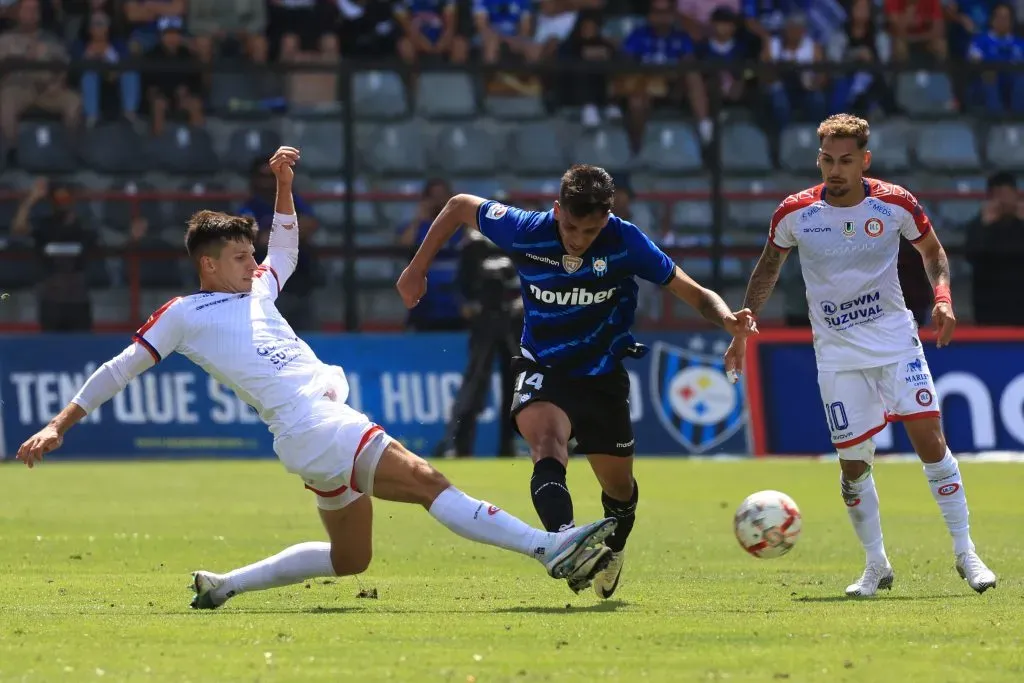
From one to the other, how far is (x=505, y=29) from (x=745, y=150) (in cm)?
405

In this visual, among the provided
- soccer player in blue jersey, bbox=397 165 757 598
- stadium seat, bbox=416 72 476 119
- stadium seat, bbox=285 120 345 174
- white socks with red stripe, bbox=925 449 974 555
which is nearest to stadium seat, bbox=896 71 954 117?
stadium seat, bbox=416 72 476 119

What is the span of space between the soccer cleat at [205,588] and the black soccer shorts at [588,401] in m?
1.66

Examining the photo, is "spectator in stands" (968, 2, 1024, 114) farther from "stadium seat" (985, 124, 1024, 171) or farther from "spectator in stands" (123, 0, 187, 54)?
"spectator in stands" (123, 0, 187, 54)

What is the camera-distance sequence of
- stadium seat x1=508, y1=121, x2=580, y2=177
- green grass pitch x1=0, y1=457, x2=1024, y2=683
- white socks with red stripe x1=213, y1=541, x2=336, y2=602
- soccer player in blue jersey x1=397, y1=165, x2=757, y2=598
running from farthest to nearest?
stadium seat x1=508, y1=121, x2=580, y2=177 → soccer player in blue jersey x1=397, y1=165, x2=757, y2=598 → white socks with red stripe x1=213, y1=541, x2=336, y2=602 → green grass pitch x1=0, y1=457, x2=1024, y2=683

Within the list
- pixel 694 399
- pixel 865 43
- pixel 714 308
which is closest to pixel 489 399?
pixel 694 399

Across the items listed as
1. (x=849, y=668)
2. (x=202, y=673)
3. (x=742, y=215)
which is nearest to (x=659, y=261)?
(x=849, y=668)

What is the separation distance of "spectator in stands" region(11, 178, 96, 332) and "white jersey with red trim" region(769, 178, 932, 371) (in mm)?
12159

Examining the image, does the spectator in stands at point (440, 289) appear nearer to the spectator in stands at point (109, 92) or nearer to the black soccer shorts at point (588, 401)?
the spectator in stands at point (109, 92)

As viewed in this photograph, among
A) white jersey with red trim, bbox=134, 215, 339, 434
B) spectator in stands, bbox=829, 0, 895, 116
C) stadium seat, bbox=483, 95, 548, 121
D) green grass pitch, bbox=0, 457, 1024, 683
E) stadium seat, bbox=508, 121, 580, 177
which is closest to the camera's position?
green grass pitch, bbox=0, 457, 1024, 683

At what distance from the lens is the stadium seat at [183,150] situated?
21281 millimetres

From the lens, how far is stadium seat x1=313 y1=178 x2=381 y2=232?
2039cm

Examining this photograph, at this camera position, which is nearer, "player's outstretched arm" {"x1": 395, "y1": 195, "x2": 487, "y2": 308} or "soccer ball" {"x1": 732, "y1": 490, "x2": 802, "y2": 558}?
"player's outstretched arm" {"x1": 395, "y1": 195, "x2": 487, "y2": 308}

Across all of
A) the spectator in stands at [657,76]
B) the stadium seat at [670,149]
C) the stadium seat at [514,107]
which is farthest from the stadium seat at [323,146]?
the stadium seat at [670,149]

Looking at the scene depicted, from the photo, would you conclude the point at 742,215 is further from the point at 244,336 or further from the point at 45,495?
the point at 244,336
